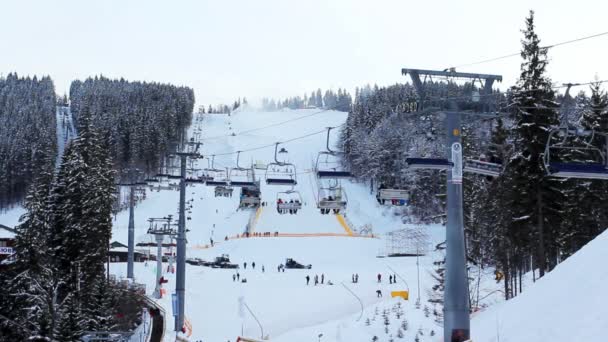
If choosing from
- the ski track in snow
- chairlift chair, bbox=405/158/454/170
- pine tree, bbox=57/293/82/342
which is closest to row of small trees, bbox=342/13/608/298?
chairlift chair, bbox=405/158/454/170

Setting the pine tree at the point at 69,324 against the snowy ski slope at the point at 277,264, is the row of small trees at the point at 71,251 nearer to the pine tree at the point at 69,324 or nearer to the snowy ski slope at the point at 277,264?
the pine tree at the point at 69,324

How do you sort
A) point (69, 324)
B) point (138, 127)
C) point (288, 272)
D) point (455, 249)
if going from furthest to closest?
point (138, 127) → point (288, 272) → point (69, 324) → point (455, 249)

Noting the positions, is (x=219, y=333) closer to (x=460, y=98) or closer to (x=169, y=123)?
(x=460, y=98)

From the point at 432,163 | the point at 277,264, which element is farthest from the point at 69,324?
the point at 277,264

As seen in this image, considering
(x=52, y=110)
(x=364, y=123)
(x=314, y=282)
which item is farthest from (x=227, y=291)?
(x=52, y=110)

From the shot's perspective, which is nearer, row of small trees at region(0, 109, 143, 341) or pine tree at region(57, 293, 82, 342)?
pine tree at region(57, 293, 82, 342)

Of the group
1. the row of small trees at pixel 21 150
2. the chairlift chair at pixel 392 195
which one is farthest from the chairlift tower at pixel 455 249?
the row of small trees at pixel 21 150

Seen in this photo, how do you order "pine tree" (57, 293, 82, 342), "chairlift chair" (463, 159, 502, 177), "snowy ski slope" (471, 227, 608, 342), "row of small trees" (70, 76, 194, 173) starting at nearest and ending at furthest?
"snowy ski slope" (471, 227, 608, 342) → "chairlift chair" (463, 159, 502, 177) → "pine tree" (57, 293, 82, 342) → "row of small trees" (70, 76, 194, 173)

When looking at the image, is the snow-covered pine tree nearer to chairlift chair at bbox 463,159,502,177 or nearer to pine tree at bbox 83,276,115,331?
chairlift chair at bbox 463,159,502,177

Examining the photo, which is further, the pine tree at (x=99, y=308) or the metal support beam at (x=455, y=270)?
the pine tree at (x=99, y=308)

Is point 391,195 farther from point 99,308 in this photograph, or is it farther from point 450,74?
point 450,74

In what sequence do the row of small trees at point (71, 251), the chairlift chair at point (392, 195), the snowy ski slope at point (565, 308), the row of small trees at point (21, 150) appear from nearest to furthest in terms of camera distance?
the snowy ski slope at point (565, 308) → the row of small trees at point (71, 251) → the chairlift chair at point (392, 195) → the row of small trees at point (21, 150)

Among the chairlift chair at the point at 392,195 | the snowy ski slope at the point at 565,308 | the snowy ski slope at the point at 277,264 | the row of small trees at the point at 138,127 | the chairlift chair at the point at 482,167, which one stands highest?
the row of small trees at the point at 138,127

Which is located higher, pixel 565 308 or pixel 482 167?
pixel 482 167
